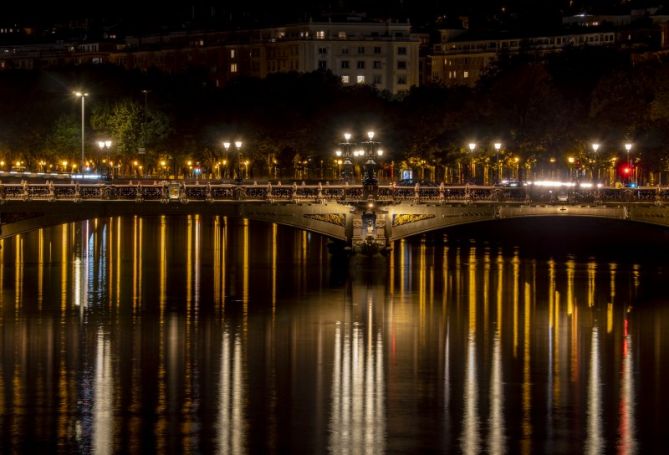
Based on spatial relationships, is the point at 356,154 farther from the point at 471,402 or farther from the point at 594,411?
the point at 594,411

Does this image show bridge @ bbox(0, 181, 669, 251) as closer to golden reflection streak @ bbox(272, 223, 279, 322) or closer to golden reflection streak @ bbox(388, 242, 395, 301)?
golden reflection streak @ bbox(388, 242, 395, 301)

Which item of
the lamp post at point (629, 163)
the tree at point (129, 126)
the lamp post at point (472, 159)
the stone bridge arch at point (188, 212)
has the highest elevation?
the tree at point (129, 126)

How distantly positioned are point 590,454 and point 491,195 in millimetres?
49782

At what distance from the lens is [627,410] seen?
175 feet

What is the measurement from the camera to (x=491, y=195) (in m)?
96.9

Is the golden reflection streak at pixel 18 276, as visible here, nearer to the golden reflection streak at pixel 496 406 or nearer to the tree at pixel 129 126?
the golden reflection streak at pixel 496 406

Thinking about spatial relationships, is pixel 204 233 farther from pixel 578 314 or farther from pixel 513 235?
pixel 578 314

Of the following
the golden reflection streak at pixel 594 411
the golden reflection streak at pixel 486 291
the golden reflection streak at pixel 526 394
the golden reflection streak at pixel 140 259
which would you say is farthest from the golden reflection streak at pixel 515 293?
the golden reflection streak at pixel 140 259

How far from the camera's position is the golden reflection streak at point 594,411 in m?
48.5

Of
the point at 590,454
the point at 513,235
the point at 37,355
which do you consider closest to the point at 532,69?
the point at 513,235

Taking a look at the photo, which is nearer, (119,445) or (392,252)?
(119,445)

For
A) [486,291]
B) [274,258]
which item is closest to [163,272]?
[274,258]

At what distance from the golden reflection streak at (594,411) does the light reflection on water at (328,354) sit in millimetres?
100

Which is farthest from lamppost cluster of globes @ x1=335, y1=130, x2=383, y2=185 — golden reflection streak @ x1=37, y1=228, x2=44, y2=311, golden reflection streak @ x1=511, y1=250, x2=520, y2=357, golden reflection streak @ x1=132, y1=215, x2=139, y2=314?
golden reflection streak @ x1=37, y1=228, x2=44, y2=311
